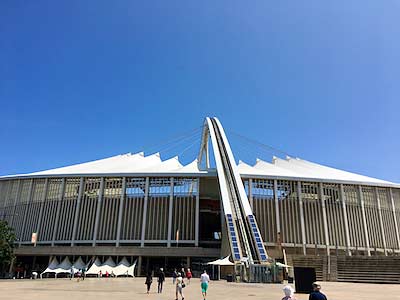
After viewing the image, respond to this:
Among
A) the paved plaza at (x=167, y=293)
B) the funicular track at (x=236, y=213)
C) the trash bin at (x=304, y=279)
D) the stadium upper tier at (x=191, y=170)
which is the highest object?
the stadium upper tier at (x=191, y=170)

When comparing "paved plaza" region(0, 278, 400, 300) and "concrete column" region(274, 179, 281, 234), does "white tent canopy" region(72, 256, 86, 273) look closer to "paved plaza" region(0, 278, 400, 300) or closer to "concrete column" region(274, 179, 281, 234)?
"paved plaza" region(0, 278, 400, 300)

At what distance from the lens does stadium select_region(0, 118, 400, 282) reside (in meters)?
40.0

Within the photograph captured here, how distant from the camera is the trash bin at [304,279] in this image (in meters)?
12.9

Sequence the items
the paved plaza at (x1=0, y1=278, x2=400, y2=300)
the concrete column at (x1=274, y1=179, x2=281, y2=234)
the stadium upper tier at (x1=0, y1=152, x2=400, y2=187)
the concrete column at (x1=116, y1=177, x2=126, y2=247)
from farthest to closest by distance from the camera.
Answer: the stadium upper tier at (x1=0, y1=152, x2=400, y2=187) → the concrete column at (x1=274, y1=179, x2=281, y2=234) → the concrete column at (x1=116, y1=177, x2=126, y2=247) → the paved plaza at (x1=0, y1=278, x2=400, y2=300)

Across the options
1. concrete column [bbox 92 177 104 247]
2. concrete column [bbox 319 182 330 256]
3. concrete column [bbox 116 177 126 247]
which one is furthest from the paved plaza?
concrete column [bbox 319 182 330 256]

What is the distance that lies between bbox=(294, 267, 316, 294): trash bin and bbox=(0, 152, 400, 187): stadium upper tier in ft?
98.3

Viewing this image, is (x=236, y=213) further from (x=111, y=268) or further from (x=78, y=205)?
(x=78, y=205)

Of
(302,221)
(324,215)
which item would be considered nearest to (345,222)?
(324,215)

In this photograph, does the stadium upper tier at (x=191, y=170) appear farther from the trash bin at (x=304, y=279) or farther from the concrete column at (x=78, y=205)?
the trash bin at (x=304, y=279)

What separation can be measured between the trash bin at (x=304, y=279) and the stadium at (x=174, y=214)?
24758 millimetres

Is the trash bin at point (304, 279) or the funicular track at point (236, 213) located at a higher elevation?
the funicular track at point (236, 213)

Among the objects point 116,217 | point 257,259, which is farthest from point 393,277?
point 116,217

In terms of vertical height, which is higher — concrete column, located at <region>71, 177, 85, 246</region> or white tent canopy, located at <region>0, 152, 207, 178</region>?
white tent canopy, located at <region>0, 152, 207, 178</region>

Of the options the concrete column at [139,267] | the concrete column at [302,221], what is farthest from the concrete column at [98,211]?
the concrete column at [302,221]
